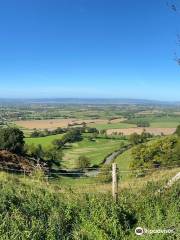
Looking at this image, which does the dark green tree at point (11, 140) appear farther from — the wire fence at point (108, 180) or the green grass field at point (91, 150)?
the wire fence at point (108, 180)

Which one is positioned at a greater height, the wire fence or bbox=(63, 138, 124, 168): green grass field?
the wire fence

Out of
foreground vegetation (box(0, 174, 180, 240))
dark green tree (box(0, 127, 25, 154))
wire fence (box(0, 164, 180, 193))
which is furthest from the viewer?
dark green tree (box(0, 127, 25, 154))

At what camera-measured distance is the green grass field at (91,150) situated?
63.7 metres

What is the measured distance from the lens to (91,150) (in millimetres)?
74000

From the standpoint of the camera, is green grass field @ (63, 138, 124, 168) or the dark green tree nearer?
the dark green tree

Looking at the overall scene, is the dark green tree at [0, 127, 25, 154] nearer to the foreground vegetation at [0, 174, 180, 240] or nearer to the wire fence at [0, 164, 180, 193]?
the wire fence at [0, 164, 180, 193]

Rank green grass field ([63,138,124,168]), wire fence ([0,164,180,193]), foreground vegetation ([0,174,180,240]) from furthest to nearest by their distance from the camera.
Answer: green grass field ([63,138,124,168]) → wire fence ([0,164,180,193]) → foreground vegetation ([0,174,180,240])

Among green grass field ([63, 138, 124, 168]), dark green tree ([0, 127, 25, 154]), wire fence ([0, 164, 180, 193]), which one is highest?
wire fence ([0, 164, 180, 193])

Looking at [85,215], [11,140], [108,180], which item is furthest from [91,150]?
[85,215]

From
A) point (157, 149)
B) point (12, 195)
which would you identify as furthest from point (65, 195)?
point (157, 149)

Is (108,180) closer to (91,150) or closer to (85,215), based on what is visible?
(85,215)

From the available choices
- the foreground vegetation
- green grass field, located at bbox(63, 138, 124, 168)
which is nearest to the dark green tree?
green grass field, located at bbox(63, 138, 124, 168)

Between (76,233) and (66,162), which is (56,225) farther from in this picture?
(66,162)

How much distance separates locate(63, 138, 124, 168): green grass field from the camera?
63731 mm
